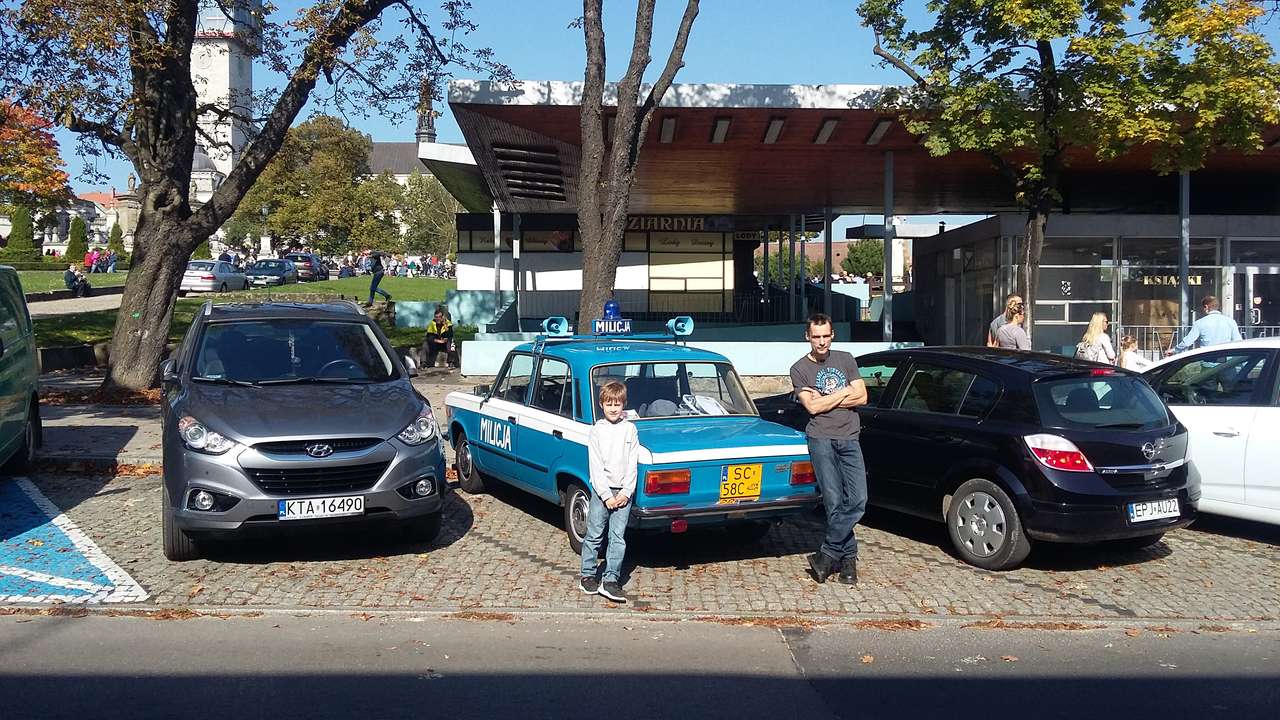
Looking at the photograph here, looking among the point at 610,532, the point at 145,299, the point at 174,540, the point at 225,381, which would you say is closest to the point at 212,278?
the point at 145,299

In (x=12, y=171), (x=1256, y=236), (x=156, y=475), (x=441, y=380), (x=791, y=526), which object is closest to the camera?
(x=791, y=526)

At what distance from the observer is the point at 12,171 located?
36688 mm

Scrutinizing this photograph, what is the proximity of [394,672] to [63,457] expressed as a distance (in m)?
7.66

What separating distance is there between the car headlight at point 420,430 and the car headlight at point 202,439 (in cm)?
114

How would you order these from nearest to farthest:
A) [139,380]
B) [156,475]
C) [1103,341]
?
[156,475]
[1103,341]
[139,380]

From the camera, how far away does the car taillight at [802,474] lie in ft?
25.2

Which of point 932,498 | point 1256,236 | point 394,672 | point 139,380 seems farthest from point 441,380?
point 1256,236

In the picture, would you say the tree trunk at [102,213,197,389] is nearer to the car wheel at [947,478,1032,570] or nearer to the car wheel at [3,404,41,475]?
the car wheel at [3,404,41,475]

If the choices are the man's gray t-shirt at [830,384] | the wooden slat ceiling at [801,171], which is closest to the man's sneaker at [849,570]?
the man's gray t-shirt at [830,384]

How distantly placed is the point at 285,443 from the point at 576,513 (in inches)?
84.5

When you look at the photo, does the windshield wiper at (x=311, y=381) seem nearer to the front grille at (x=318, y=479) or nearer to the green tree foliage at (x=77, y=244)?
the front grille at (x=318, y=479)

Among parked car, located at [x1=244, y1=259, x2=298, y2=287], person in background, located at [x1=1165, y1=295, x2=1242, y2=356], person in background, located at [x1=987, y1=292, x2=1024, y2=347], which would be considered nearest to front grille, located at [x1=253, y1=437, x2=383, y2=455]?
person in background, located at [x1=987, y1=292, x2=1024, y2=347]

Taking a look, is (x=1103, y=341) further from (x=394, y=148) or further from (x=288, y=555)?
(x=394, y=148)

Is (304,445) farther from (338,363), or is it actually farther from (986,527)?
(986,527)
